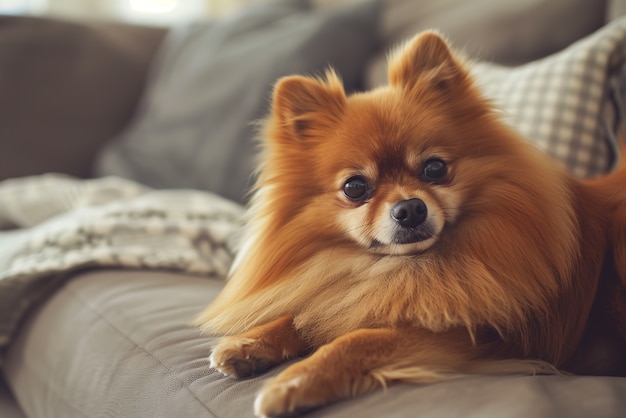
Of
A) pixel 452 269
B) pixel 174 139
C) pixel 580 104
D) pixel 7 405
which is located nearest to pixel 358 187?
pixel 452 269

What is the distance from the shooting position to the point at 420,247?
3.99 feet

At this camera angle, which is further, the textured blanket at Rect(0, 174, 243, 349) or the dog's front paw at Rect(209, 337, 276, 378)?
the textured blanket at Rect(0, 174, 243, 349)

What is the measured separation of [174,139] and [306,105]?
1.55m

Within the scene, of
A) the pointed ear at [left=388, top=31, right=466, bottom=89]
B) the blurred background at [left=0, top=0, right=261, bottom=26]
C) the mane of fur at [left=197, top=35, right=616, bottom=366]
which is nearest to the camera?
the mane of fur at [left=197, top=35, right=616, bottom=366]

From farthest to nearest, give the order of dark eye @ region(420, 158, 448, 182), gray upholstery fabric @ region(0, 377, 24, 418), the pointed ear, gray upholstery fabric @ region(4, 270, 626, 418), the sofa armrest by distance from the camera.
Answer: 1. the sofa armrest
2. gray upholstery fabric @ region(0, 377, 24, 418)
3. the pointed ear
4. dark eye @ region(420, 158, 448, 182)
5. gray upholstery fabric @ region(4, 270, 626, 418)

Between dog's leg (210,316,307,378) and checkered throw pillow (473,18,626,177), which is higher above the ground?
checkered throw pillow (473,18,626,177)

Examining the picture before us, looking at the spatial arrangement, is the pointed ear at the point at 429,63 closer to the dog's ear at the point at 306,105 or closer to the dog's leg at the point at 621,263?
the dog's ear at the point at 306,105

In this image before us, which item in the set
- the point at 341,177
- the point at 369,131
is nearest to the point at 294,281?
the point at 341,177

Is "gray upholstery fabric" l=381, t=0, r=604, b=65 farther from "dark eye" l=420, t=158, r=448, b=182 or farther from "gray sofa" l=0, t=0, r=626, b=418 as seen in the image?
"dark eye" l=420, t=158, r=448, b=182

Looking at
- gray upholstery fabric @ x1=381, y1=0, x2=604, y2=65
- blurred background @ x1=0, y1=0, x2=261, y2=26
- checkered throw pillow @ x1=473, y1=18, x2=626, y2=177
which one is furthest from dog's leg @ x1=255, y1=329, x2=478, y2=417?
blurred background @ x1=0, y1=0, x2=261, y2=26

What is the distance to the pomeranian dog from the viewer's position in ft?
3.61

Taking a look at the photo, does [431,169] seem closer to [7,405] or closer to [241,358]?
[241,358]

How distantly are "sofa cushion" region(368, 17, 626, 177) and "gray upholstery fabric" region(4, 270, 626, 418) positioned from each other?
0.90m

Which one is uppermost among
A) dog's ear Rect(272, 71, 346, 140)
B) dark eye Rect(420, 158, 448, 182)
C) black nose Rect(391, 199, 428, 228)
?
Answer: dog's ear Rect(272, 71, 346, 140)
